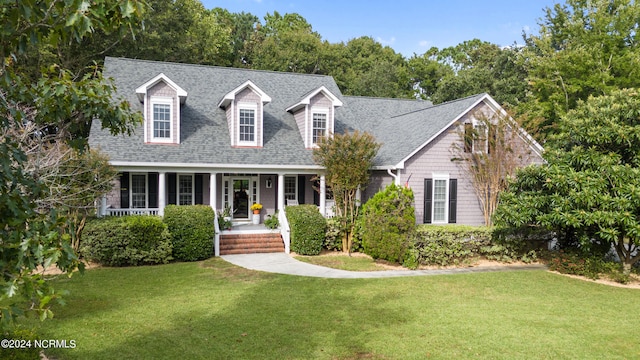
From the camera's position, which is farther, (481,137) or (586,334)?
(481,137)

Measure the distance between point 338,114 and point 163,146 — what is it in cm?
891

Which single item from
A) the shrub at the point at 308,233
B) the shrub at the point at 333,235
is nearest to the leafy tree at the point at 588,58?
the shrub at the point at 333,235

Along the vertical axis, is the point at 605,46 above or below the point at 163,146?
above

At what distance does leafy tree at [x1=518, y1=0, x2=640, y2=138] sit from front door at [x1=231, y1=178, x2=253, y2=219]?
15.2 meters

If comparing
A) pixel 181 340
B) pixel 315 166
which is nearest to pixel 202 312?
pixel 181 340

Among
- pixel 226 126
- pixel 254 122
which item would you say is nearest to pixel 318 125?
pixel 254 122

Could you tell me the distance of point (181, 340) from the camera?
24.1 ft

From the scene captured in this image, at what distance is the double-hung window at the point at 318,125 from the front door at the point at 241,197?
362cm

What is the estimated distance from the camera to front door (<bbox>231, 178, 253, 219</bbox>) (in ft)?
64.2

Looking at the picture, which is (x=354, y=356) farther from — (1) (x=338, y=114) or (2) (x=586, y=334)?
(1) (x=338, y=114)

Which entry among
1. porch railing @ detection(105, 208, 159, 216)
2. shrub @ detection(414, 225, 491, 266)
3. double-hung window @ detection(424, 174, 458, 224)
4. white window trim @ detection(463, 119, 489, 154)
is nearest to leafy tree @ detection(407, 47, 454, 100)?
white window trim @ detection(463, 119, 489, 154)

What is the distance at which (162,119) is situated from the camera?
17.2 metres

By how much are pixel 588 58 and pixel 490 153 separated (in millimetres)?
11647

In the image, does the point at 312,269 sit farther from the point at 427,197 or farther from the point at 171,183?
the point at 171,183
